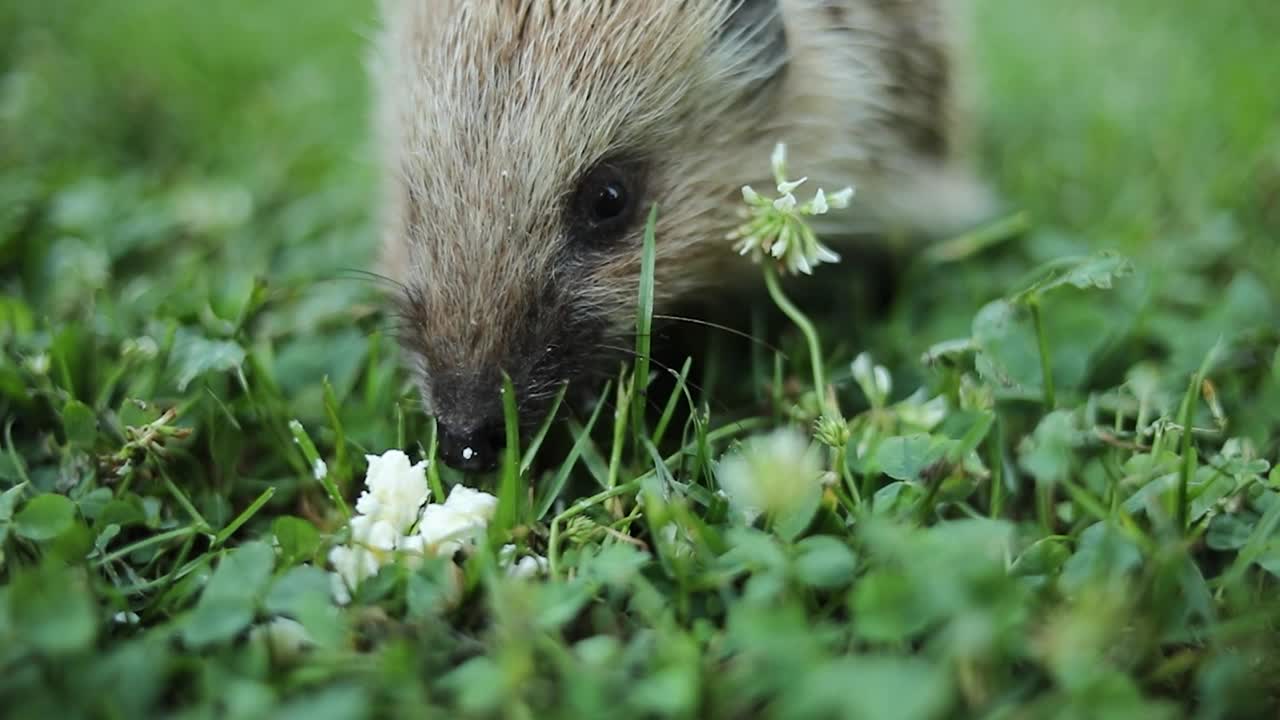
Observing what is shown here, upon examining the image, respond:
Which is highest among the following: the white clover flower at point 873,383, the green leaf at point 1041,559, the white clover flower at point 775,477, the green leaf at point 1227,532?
the white clover flower at point 775,477

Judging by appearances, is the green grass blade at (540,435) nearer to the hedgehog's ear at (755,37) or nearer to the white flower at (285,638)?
the white flower at (285,638)

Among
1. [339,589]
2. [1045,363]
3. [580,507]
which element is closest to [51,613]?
[339,589]

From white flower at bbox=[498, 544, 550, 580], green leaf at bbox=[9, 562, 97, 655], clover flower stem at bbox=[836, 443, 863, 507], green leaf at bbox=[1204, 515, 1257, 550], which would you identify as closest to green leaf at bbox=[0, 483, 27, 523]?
green leaf at bbox=[9, 562, 97, 655]

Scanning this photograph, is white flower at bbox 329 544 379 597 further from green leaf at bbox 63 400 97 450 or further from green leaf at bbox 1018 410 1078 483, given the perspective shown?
green leaf at bbox 1018 410 1078 483

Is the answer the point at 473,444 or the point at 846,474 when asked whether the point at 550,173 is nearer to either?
the point at 473,444

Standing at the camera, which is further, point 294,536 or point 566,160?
point 566,160

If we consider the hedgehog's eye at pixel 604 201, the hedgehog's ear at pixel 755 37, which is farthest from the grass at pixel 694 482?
the hedgehog's ear at pixel 755 37

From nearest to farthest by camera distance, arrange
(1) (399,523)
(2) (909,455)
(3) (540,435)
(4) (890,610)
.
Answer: (4) (890,610) → (1) (399,523) → (2) (909,455) → (3) (540,435)
